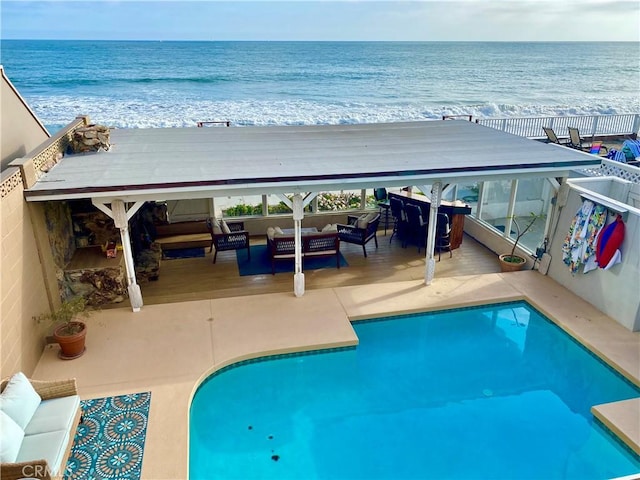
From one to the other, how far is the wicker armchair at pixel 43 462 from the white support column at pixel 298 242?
13.1 feet

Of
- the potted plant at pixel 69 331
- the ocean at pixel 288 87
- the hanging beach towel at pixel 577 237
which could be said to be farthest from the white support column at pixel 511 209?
the ocean at pixel 288 87

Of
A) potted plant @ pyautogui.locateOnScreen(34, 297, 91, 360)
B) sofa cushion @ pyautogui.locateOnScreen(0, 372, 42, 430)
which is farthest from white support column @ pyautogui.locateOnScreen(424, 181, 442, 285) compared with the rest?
sofa cushion @ pyautogui.locateOnScreen(0, 372, 42, 430)

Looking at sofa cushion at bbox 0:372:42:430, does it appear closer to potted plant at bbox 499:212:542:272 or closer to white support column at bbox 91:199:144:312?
white support column at bbox 91:199:144:312

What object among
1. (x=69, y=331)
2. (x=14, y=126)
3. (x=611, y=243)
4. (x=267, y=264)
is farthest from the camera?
(x=267, y=264)

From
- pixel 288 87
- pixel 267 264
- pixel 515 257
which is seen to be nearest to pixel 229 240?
pixel 267 264

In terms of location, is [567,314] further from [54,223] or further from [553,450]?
[54,223]

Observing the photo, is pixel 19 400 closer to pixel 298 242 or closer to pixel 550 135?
pixel 298 242

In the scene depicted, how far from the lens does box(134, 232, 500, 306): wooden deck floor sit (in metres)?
8.70

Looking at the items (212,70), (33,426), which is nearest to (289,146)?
(33,426)

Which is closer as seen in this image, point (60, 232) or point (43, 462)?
point (43, 462)

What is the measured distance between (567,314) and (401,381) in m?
3.36

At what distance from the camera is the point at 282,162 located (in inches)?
317

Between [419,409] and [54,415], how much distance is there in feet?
14.3

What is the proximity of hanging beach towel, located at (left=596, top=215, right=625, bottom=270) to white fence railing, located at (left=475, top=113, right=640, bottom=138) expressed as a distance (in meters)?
9.63
